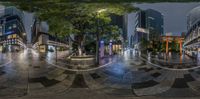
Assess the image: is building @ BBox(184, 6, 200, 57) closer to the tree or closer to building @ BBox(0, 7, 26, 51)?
the tree

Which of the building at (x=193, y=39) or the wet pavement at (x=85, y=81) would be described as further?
the wet pavement at (x=85, y=81)

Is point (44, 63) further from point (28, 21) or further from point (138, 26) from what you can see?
point (138, 26)

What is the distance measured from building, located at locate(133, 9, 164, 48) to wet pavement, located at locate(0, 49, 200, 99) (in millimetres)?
344

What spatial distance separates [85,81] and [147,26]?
136cm

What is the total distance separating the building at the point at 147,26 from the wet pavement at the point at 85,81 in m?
0.34

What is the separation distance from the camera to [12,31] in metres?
3.05

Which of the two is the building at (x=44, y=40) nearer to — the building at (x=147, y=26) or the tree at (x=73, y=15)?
the tree at (x=73, y=15)

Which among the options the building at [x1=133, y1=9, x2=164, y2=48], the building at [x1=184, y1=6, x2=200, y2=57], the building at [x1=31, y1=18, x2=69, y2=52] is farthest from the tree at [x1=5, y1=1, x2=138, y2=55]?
the building at [x1=184, y1=6, x2=200, y2=57]

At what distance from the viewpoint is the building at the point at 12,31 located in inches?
121

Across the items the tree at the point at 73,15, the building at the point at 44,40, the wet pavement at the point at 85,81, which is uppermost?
the tree at the point at 73,15

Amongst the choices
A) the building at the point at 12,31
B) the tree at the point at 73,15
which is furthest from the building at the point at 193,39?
the building at the point at 12,31

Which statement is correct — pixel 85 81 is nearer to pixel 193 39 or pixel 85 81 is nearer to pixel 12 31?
pixel 12 31

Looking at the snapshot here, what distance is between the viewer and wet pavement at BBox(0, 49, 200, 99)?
3.17m

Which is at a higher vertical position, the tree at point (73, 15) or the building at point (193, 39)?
the tree at point (73, 15)
